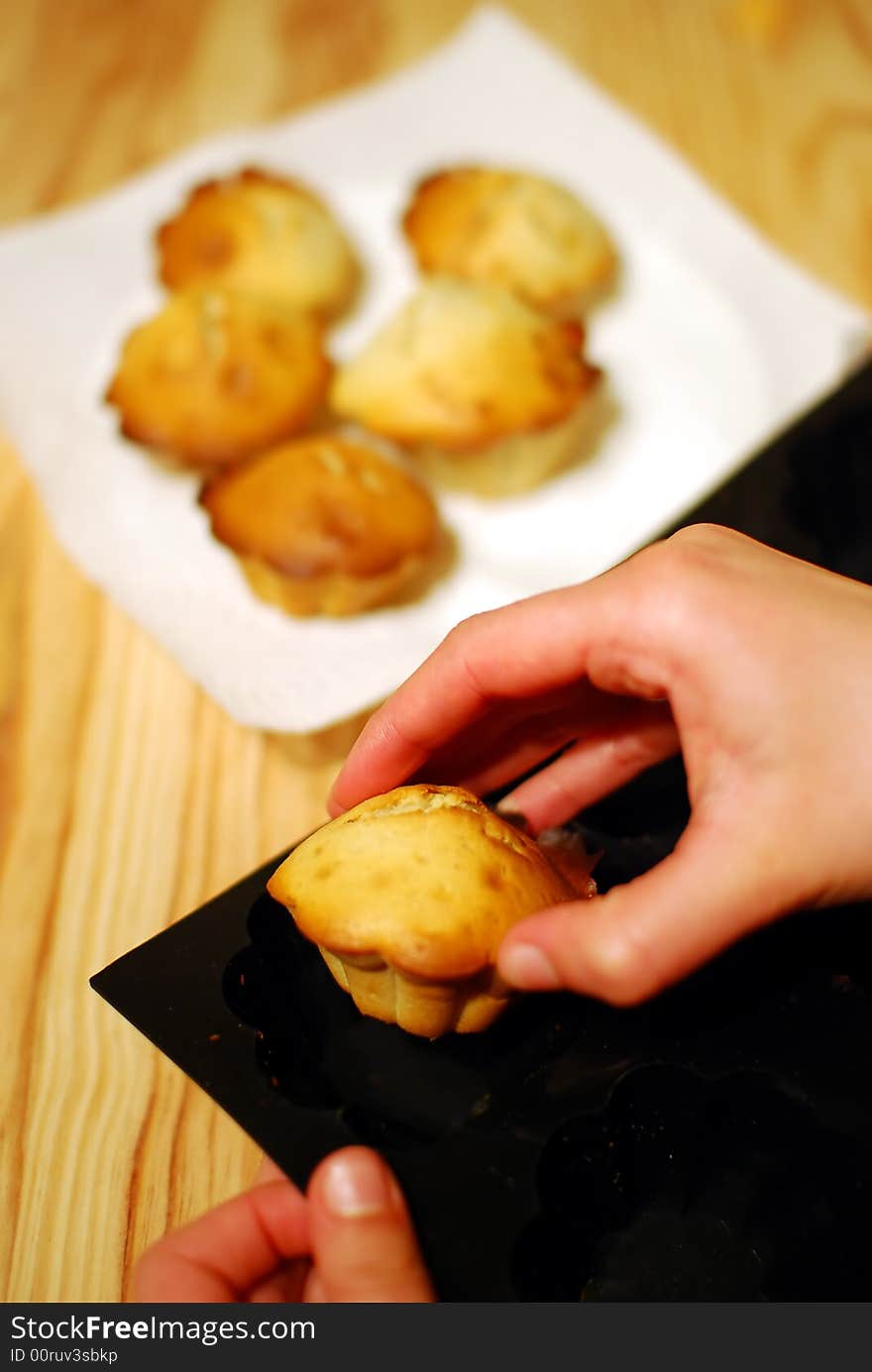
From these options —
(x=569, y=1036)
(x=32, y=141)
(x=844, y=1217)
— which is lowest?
(x=844, y=1217)

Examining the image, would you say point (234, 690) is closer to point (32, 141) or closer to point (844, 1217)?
point (844, 1217)

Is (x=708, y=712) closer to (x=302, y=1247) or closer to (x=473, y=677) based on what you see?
(x=473, y=677)

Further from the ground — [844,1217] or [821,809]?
[821,809]

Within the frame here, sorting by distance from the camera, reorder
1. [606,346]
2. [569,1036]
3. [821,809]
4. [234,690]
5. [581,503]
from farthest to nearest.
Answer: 1. [606,346]
2. [581,503]
3. [234,690]
4. [569,1036]
5. [821,809]

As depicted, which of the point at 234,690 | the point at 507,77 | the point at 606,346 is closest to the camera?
the point at 234,690

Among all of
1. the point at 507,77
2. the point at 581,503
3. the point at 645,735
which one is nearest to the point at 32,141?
the point at 507,77

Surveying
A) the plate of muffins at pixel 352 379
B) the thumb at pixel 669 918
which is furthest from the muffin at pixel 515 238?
the thumb at pixel 669 918

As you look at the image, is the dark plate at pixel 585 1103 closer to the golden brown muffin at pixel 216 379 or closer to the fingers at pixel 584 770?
the fingers at pixel 584 770

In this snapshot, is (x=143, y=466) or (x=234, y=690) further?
(x=143, y=466)
